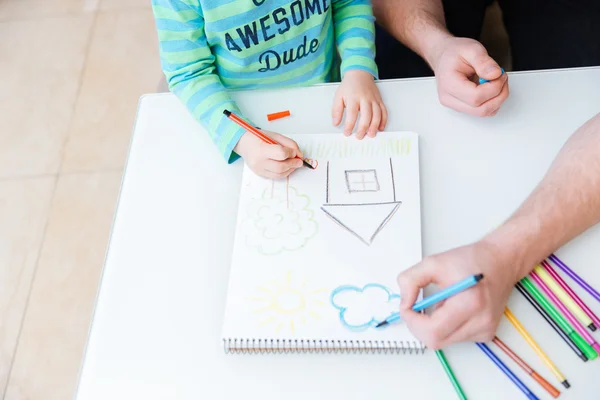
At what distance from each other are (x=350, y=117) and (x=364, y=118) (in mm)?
19

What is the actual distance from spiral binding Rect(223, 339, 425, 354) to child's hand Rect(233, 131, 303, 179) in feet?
0.68

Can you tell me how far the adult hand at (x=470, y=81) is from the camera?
67 centimetres

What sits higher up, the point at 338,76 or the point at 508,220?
the point at 338,76

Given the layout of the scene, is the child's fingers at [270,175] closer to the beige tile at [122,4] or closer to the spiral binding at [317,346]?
the spiral binding at [317,346]

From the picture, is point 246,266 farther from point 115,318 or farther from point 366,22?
point 366,22

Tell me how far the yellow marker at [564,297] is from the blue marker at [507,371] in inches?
3.5

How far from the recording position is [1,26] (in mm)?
1880

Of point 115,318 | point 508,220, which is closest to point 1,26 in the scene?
point 115,318

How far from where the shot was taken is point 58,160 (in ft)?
5.08

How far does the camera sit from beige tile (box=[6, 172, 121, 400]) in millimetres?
1212

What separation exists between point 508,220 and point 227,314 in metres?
0.32

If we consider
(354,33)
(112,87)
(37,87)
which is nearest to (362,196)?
(354,33)

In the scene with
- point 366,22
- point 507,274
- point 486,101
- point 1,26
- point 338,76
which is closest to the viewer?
point 507,274

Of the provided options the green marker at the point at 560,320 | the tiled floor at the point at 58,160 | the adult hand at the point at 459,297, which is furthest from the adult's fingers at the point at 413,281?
the tiled floor at the point at 58,160
